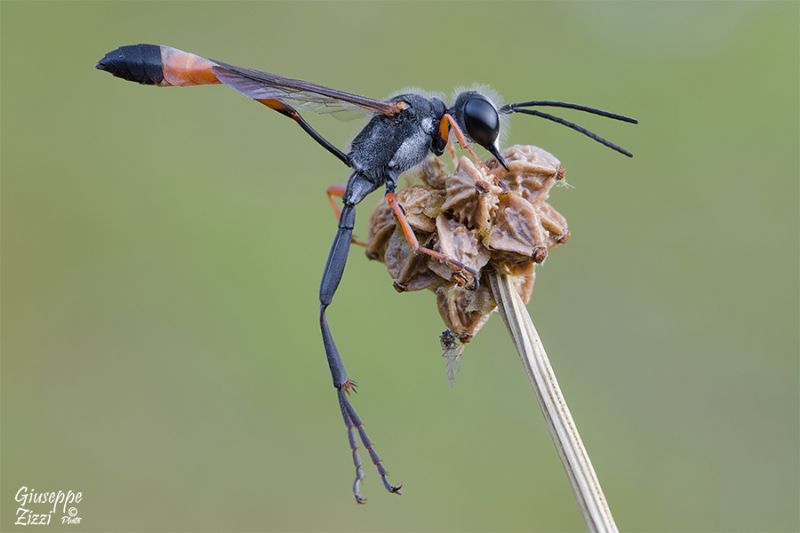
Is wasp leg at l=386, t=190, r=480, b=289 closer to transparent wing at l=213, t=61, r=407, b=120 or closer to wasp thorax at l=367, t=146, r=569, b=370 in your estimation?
wasp thorax at l=367, t=146, r=569, b=370

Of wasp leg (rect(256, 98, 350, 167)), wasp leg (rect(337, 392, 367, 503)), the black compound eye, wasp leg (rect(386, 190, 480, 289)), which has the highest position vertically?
wasp leg (rect(256, 98, 350, 167))

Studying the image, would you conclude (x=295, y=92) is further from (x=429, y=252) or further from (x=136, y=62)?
(x=429, y=252)

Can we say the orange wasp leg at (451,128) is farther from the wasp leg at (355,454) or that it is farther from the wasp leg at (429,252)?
the wasp leg at (355,454)

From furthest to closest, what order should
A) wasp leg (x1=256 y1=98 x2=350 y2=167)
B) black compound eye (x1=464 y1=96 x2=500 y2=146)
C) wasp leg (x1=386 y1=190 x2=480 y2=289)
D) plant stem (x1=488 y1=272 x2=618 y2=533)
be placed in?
wasp leg (x1=256 y1=98 x2=350 y2=167) → black compound eye (x1=464 y1=96 x2=500 y2=146) → wasp leg (x1=386 y1=190 x2=480 y2=289) → plant stem (x1=488 y1=272 x2=618 y2=533)

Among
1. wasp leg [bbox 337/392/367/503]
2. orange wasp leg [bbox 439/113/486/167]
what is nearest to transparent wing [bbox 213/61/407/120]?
orange wasp leg [bbox 439/113/486/167]

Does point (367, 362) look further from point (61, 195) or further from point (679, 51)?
point (679, 51)

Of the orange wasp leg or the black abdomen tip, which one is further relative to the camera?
the black abdomen tip

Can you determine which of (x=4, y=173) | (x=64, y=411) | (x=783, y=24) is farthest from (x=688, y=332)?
(x=4, y=173)
